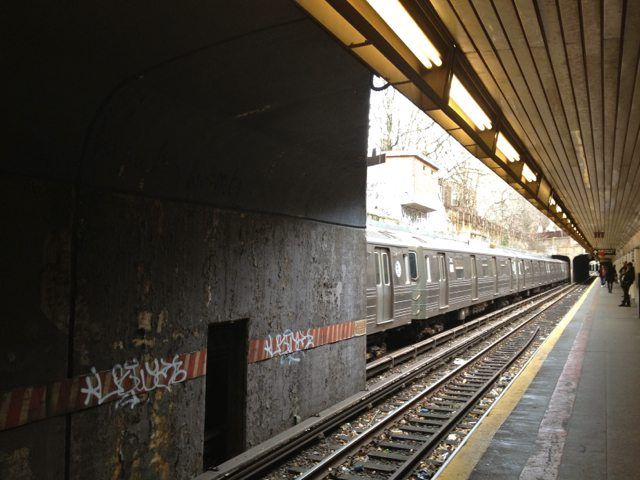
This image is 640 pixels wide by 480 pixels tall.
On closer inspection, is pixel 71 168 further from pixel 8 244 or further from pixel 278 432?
pixel 278 432

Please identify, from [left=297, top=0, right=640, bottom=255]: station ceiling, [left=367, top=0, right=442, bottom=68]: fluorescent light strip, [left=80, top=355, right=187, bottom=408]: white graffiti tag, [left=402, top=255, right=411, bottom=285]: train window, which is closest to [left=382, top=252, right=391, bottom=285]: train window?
[left=402, top=255, right=411, bottom=285]: train window

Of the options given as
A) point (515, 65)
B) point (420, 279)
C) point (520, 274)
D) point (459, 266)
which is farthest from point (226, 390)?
point (520, 274)

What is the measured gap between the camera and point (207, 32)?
12.6 feet

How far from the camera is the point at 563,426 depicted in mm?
5805

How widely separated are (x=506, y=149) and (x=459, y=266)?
788 centimetres

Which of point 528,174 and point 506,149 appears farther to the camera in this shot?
point 528,174

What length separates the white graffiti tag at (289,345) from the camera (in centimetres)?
603

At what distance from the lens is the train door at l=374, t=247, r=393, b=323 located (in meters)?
10.6

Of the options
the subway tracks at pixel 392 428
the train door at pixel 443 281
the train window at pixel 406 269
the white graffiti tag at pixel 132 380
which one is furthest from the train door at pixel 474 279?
the white graffiti tag at pixel 132 380

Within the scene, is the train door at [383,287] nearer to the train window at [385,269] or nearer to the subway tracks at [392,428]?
the train window at [385,269]

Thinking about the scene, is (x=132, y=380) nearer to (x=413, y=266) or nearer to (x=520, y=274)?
(x=413, y=266)

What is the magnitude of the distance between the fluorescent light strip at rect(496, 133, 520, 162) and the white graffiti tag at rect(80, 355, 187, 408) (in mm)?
5723

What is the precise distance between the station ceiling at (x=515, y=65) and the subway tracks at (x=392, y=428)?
3.80 meters

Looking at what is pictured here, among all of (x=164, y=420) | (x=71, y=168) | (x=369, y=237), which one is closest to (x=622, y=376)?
(x=369, y=237)
